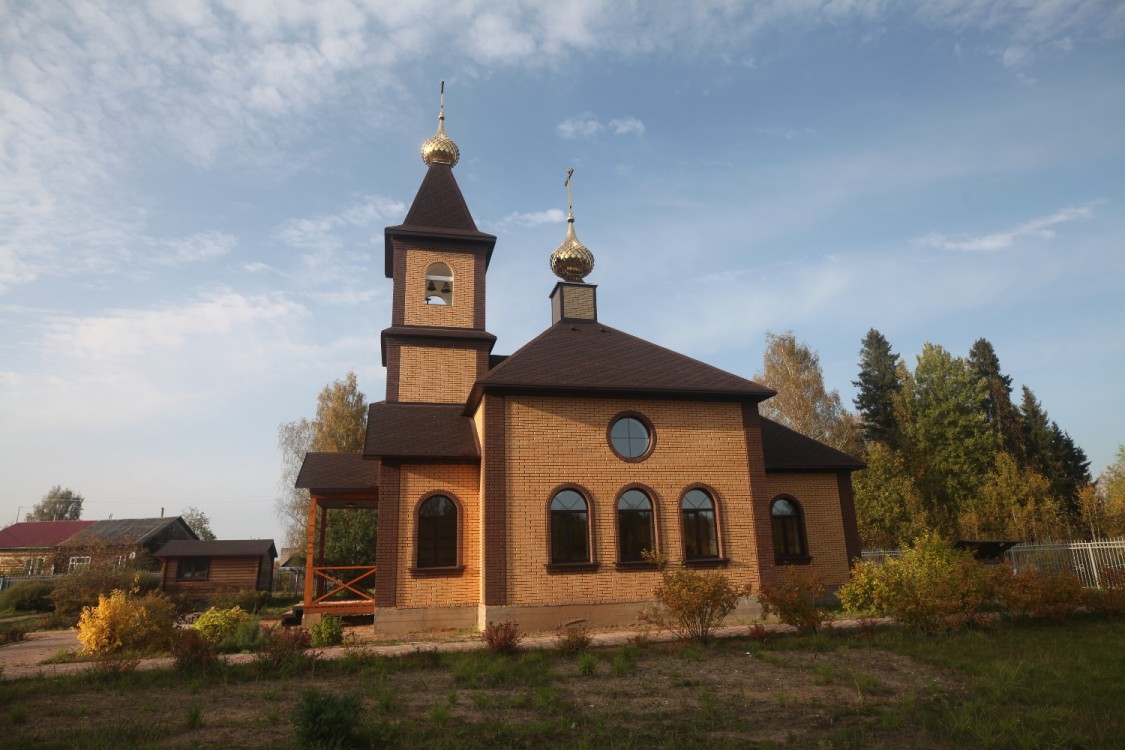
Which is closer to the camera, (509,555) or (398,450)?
(509,555)

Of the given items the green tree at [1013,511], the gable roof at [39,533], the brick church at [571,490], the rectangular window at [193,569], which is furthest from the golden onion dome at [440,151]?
the gable roof at [39,533]

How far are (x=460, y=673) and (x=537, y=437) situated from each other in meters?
6.17

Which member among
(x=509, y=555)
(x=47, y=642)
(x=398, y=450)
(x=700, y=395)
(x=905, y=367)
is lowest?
(x=47, y=642)

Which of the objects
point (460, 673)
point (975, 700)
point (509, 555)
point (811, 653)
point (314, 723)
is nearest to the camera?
point (314, 723)

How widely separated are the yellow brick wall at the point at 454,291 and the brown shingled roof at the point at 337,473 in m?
3.93

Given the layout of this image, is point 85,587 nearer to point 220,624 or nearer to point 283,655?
point 220,624

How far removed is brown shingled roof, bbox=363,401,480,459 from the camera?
14.4 m

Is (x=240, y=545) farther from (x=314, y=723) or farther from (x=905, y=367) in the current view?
(x=905, y=367)

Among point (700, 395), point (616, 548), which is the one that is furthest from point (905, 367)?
point (616, 548)

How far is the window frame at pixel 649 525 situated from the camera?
13945 mm

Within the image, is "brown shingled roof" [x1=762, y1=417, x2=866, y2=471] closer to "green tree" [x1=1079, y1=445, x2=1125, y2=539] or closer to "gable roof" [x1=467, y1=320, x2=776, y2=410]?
"gable roof" [x1=467, y1=320, x2=776, y2=410]

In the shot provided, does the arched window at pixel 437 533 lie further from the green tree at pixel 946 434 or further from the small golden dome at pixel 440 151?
the green tree at pixel 946 434

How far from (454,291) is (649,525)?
8.34 meters

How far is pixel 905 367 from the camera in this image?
36.7 metres
